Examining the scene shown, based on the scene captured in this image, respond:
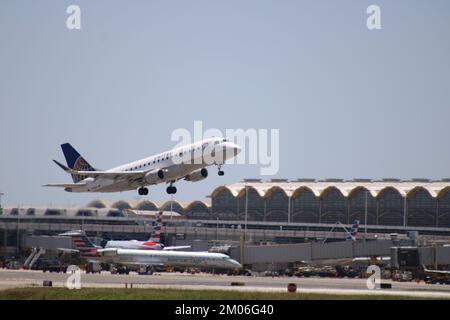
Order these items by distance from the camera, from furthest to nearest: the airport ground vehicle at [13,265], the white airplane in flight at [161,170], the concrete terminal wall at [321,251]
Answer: the concrete terminal wall at [321,251]
the airport ground vehicle at [13,265]
the white airplane in flight at [161,170]

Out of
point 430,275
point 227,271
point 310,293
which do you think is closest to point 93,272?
point 227,271

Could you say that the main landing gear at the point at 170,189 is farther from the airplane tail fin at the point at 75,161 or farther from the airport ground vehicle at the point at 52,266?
the airport ground vehicle at the point at 52,266

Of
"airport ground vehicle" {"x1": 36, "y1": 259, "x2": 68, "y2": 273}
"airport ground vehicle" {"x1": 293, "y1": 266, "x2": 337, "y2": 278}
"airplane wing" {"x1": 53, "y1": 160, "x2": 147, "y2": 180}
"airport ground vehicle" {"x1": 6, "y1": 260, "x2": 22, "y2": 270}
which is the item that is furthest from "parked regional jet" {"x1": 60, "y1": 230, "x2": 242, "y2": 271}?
"airplane wing" {"x1": 53, "y1": 160, "x2": 147, "y2": 180}

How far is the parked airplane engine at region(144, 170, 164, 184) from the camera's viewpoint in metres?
137

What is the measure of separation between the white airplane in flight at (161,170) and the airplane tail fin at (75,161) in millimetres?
242

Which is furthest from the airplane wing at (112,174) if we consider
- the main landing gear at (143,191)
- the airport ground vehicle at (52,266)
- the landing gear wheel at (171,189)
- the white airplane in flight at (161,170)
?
the airport ground vehicle at (52,266)

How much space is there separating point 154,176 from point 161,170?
1.27 metres

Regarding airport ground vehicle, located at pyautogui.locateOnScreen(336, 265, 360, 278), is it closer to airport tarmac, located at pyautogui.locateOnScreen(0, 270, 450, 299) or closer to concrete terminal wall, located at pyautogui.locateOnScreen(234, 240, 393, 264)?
concrete terminal wall, located at pyautogui.locateOnScreen(234, 240, 393, 264)


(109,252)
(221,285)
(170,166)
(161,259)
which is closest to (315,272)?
(161,259)

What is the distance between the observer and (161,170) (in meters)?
138

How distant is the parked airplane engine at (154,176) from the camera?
137 meters

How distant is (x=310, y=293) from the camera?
109 metres
